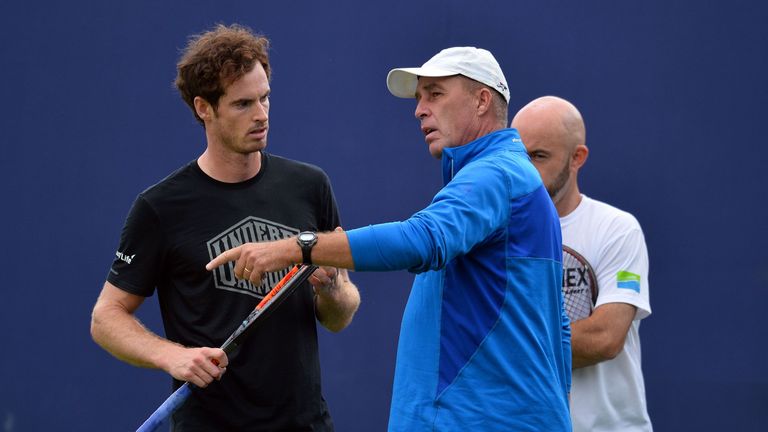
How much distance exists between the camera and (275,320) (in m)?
3.06

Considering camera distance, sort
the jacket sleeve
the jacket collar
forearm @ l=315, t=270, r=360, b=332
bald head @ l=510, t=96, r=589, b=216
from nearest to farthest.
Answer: the jacket sleeve, the jacket collar, forearm @ l=315, t=270, r=360, b=332, bald head @ l=510, t=96, r=589, b=216

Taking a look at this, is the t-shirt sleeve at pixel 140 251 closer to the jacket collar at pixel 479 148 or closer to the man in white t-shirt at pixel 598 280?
the jacket collar at pixel 479 148

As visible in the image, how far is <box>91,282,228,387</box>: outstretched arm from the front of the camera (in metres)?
2.77

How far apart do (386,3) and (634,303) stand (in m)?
1.80

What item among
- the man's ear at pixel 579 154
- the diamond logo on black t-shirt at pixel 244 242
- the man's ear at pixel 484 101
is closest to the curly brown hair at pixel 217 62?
the diamond logo on black t-shirt at pixel 244 242

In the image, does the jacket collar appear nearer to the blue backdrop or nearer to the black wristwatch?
the black wristwatch

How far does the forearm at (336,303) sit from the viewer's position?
312 centimetres

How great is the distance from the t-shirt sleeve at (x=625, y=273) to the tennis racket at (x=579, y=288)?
30 millimetres

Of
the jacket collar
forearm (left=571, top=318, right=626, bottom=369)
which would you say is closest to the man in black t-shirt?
the jacket collar

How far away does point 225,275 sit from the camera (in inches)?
120

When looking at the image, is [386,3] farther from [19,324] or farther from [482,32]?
[19,324]

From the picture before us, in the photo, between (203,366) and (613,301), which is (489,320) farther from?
(613,301)

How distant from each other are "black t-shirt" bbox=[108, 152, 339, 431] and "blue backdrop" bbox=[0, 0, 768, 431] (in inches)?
52.3

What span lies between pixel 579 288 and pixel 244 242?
114 centimetres
